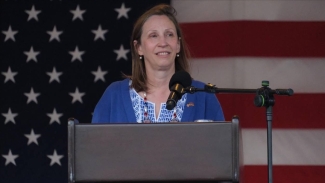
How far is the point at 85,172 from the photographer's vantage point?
230 centimetres

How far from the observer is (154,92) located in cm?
333

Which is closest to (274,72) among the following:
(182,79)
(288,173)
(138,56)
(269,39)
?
(269,39)

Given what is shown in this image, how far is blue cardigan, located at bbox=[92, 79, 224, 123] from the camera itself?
3254 millimetres

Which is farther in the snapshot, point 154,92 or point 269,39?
point 269,39

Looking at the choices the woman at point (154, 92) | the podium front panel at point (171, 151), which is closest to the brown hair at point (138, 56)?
the woman at point (154, 92)

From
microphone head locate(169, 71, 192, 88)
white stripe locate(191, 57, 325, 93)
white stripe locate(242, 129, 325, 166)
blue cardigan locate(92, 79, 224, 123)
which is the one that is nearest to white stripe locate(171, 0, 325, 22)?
white stripe locate(191, 57, 325, 93)

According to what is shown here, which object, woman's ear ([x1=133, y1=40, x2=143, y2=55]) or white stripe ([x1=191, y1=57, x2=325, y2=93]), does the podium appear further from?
white stripe ([x1=191, y1=57, x2=325, y2=93])

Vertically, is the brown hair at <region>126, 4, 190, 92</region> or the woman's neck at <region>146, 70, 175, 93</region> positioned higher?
the brown hair at <region>126, 4, 190, 92</region>

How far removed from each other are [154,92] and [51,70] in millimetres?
1606

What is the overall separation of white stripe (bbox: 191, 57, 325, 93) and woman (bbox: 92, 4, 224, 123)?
1270 mm

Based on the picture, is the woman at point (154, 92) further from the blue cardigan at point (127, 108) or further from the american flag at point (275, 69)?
the american flag at point (275, 69)

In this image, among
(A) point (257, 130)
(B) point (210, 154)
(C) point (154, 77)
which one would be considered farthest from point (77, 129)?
(A) point (257, 130)

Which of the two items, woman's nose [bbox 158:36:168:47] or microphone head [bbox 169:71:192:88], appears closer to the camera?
microphone head [bbox 169:71:192:88]

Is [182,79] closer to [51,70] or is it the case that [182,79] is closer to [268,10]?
[268,10]
